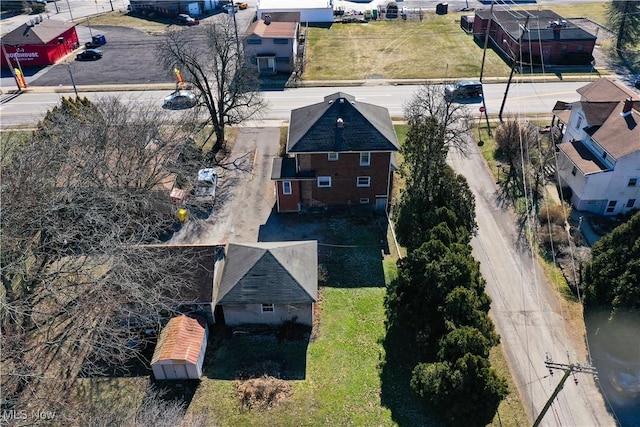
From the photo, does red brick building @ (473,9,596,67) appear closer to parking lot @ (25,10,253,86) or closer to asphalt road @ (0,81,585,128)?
asphalt road @ (0,81,585,128)

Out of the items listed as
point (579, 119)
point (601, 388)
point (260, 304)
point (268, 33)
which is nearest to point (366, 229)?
point (260, 304)

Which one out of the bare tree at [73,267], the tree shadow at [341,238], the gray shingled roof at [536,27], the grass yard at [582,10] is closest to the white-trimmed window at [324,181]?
the tree shadow at [341,238]

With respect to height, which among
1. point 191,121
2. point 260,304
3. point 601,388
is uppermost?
point 191,121

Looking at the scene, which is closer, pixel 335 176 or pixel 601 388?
pixel 601 388

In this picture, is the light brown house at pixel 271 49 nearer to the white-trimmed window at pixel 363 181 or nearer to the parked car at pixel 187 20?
the parked car at pixel 187 20

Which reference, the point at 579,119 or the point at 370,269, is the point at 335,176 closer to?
the point at 370,269

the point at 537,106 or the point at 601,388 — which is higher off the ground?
the point at 537,106
